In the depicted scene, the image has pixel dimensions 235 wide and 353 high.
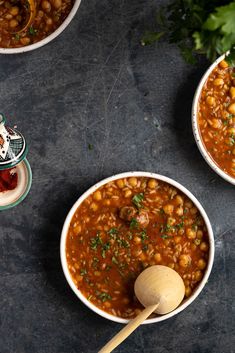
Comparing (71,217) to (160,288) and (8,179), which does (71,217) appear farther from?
(160,288)

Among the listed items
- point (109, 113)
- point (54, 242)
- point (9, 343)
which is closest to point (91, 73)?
point (109, 113)

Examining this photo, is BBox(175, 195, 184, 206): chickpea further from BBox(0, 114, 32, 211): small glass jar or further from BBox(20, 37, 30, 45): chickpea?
BBox(20, 37, 30, 45): chickpea

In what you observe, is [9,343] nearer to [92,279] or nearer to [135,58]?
[92,279]

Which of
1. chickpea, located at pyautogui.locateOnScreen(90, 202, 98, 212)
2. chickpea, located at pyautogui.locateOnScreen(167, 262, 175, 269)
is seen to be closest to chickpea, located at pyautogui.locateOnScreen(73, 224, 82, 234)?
chickpea, located at pyautogui.locateOnScreen(90, 202, 98, 212)

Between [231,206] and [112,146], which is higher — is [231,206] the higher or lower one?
the lower one

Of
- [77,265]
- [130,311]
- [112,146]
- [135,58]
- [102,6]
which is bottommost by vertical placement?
[130,311]

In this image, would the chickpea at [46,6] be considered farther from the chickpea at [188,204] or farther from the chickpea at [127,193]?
the chickpea at [188,204]
